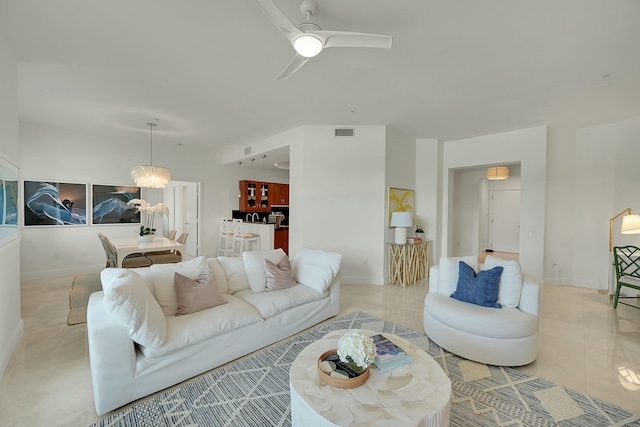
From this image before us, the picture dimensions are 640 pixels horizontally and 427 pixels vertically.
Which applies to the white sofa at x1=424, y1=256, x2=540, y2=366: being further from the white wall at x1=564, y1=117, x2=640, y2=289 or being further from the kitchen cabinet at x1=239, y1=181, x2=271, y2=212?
the kitchen cabinet at x1=239, y1=181, x2=271, y2=212

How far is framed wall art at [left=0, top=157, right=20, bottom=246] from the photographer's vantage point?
7.63ft

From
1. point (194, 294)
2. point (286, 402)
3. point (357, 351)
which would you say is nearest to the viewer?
point (357, 351)

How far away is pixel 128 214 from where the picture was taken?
612 cm

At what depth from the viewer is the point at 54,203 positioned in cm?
524

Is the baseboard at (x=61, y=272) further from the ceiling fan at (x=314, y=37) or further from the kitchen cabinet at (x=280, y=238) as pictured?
the ceiling fan at (x=314, y=37)

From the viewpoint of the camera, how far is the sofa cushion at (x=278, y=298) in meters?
2.70

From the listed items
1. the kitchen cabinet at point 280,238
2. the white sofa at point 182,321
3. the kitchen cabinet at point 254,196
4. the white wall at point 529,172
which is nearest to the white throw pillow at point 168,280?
the white sofa at point 182,321

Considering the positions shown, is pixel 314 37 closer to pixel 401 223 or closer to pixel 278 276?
pixel 278 276

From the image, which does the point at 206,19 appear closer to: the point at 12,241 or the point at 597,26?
the point at 12,241

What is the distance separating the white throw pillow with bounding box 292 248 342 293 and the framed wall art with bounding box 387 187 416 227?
2.01 metres

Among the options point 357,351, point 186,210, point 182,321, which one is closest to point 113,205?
point 186,210

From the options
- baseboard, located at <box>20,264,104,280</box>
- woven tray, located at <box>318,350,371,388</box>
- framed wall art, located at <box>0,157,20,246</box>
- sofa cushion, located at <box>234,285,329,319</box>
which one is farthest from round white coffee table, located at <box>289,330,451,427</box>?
baseboard, located at <box>20,264,104,280</box>

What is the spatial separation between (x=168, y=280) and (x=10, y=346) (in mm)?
1566

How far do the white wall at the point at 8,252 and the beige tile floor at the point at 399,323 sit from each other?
160 millimetres
